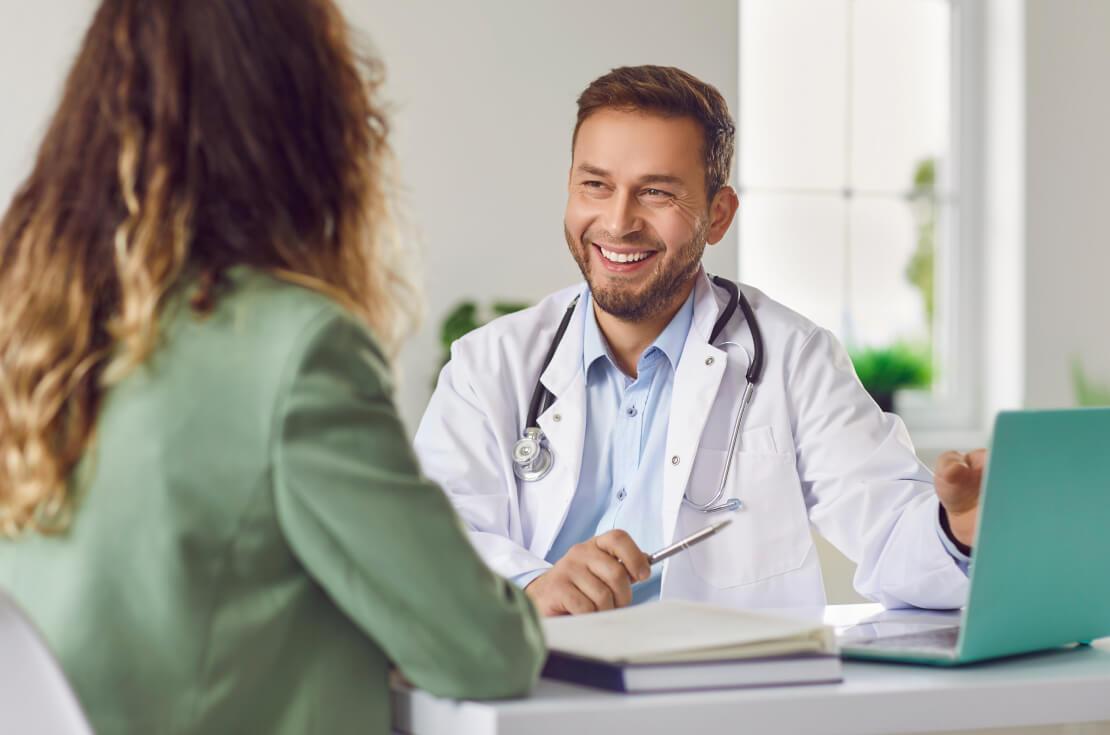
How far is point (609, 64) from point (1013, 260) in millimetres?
1412

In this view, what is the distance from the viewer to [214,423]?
0.90 meters

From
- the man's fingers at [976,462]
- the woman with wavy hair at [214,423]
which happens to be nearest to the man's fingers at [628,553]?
the man's fingers at [976,462]

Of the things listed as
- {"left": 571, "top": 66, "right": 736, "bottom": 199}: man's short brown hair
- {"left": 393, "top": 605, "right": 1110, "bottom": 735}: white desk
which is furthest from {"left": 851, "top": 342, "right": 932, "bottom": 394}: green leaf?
{"left": 393, "top": 605, "right": 1110, "bottom": 735}: white desk

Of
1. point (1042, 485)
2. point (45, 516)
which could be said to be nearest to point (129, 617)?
point (45, 516)

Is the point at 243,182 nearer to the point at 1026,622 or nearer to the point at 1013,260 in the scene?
the point at 1026,622

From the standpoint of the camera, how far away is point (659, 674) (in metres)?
1.00

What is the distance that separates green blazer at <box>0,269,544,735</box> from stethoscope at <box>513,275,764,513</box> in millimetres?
972

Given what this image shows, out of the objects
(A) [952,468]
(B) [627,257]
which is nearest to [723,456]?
(B) [627,257]

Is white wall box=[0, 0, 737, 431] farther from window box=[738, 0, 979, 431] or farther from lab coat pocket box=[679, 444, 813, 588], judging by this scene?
lab coat pocket box=[679, 444, 813, 588]

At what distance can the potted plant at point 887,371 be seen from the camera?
3783 mm

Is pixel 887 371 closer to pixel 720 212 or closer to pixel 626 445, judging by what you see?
pixel 720 212

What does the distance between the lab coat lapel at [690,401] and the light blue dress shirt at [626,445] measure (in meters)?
0.03

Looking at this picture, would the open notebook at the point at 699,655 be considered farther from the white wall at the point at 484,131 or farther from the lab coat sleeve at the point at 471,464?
the white wall at the point at 484,131

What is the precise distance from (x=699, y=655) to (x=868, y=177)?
330 centimetres
